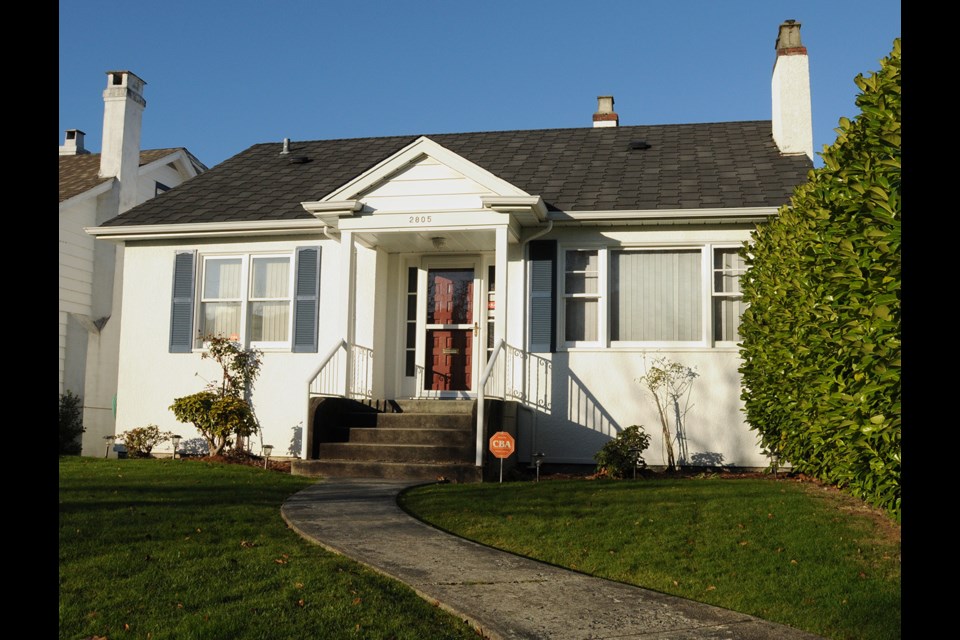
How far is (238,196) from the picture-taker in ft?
46.4

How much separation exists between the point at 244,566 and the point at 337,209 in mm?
6955

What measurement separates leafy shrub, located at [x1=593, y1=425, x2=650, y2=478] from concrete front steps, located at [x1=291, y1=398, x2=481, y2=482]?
1.70m

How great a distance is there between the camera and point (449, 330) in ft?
41.9

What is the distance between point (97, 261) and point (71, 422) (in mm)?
3831

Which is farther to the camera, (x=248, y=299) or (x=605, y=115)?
(x=605, y=115)

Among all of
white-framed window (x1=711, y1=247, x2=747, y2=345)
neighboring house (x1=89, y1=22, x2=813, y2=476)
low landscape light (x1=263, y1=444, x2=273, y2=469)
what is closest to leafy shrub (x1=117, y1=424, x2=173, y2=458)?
neighboring house (x1=89, y1=22, x2=813, y2=476)

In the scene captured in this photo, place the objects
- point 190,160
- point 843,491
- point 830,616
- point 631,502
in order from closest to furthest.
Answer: point 830,616 < point 631,502 < point 843,491 < point 190,160

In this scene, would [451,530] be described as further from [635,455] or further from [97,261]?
[97,261]

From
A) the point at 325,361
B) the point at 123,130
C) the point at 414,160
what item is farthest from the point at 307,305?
the point at 123,130

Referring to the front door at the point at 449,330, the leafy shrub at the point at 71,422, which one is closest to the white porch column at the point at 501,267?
the front door at the point at 449,330

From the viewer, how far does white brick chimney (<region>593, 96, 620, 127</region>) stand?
54.1ft

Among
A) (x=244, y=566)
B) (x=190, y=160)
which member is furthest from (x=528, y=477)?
(x=190, y=160)

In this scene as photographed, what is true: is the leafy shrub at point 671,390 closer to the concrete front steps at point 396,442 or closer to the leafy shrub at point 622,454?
the leafy shrub at point 622,454

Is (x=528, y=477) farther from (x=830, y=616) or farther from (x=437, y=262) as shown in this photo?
(x=830, y=616)
